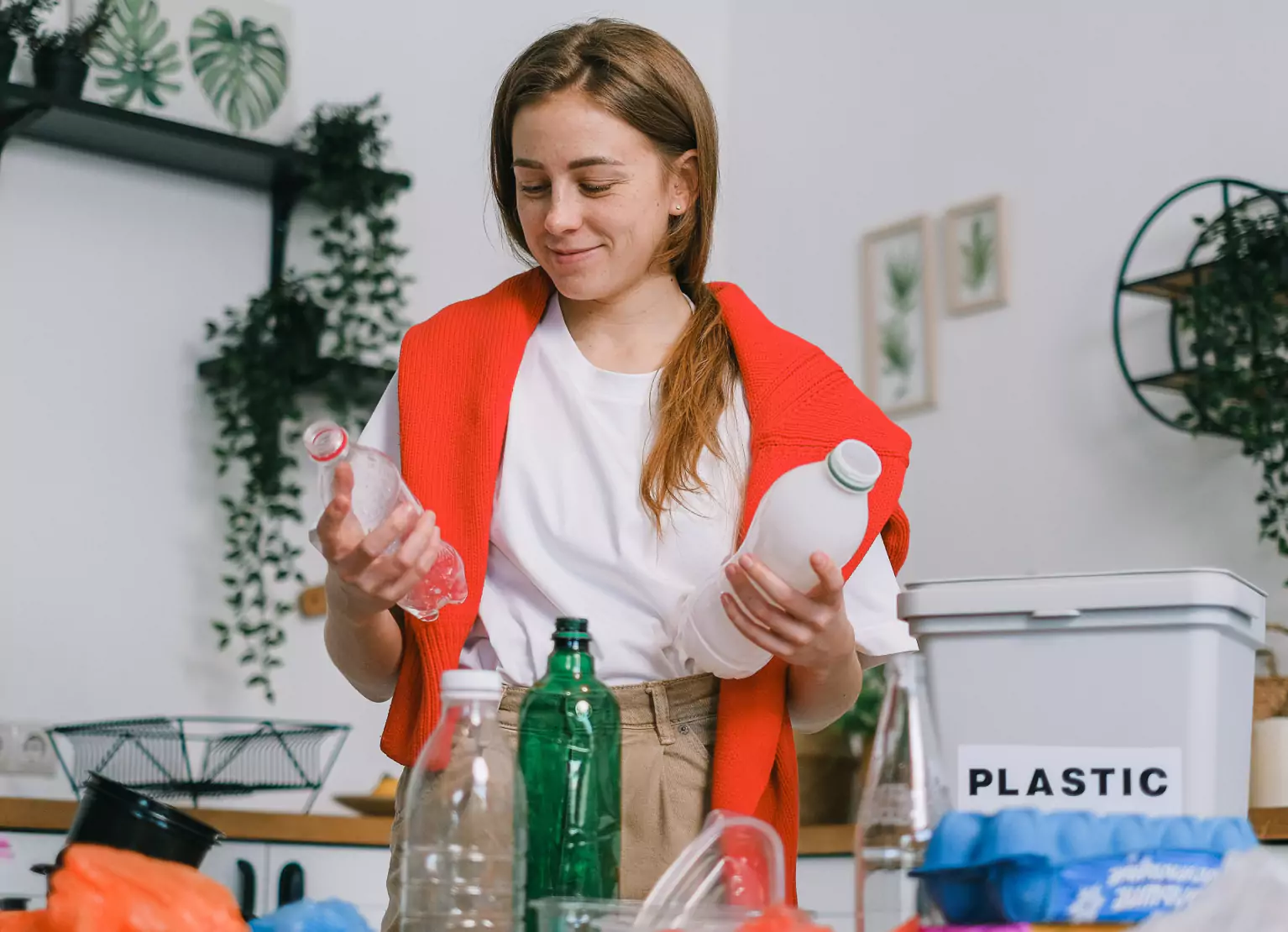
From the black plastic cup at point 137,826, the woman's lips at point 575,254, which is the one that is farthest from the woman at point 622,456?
the black plastic cup at point 137,826

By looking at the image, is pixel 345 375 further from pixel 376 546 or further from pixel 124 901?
pixel 124 901

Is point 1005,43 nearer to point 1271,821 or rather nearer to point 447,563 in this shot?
point 1271,821

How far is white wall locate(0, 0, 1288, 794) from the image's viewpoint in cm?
266

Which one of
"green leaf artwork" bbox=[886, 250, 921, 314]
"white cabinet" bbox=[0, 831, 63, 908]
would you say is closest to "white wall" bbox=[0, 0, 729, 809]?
"white cabinet" bbox=[0, 831, 63, 908]

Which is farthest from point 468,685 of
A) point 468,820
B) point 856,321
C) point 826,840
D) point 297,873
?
point 856,321

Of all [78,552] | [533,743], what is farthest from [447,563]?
[78,552]

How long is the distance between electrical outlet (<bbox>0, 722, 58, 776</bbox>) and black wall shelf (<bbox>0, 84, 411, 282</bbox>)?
98 cm

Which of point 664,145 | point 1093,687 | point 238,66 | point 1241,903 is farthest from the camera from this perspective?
point 238,66

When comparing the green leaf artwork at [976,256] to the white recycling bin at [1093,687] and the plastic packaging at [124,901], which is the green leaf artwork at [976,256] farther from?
the plastic packaging at [124,901]

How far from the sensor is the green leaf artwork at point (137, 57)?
2.82 metres

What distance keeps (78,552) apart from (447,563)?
1.90 meters

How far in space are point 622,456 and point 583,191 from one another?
21 centimetres

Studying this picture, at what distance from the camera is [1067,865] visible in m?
0.71

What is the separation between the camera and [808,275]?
337 cm
